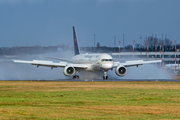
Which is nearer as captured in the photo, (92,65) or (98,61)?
(98,61)

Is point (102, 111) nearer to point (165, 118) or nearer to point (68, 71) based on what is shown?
point (165, 118)

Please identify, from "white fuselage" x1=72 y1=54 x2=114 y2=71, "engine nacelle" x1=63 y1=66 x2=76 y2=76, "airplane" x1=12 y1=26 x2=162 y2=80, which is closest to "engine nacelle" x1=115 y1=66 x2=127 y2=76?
"airplane" x1=12 y1=26 x2=162 y2=80

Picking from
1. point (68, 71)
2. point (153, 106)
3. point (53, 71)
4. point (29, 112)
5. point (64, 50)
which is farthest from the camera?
point (64, 50)

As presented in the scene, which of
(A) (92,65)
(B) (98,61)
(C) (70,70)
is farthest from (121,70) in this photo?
(C) (70,70)

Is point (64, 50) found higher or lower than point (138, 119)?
higher

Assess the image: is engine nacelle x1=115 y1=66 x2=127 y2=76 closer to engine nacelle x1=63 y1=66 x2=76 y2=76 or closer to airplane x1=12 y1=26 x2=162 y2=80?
airplane x1=12 y1=26 x2=162 y2=80

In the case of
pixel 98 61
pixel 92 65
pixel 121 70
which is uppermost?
pixel 98 61

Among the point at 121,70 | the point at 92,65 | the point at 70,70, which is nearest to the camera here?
the point at 70,70

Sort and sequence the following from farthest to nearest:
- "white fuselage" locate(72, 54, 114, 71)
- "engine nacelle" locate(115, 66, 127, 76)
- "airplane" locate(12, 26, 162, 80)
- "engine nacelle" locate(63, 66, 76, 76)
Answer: "engine nacelle" locate(115, 66, 127, 76)
"engine nacelle" locate(63, 66, 76, 76)
"airplane" locate(12, 26, 162, 80)
"white fuselage" locate(72, 54, 114, 71)

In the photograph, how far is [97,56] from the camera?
64875mm

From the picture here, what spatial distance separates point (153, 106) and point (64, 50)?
7380cm

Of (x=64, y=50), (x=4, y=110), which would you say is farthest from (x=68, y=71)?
(x=4, y=110)

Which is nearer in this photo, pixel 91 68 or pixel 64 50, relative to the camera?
pixel 91 68

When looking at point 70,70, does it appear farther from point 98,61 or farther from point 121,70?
point 121,70
